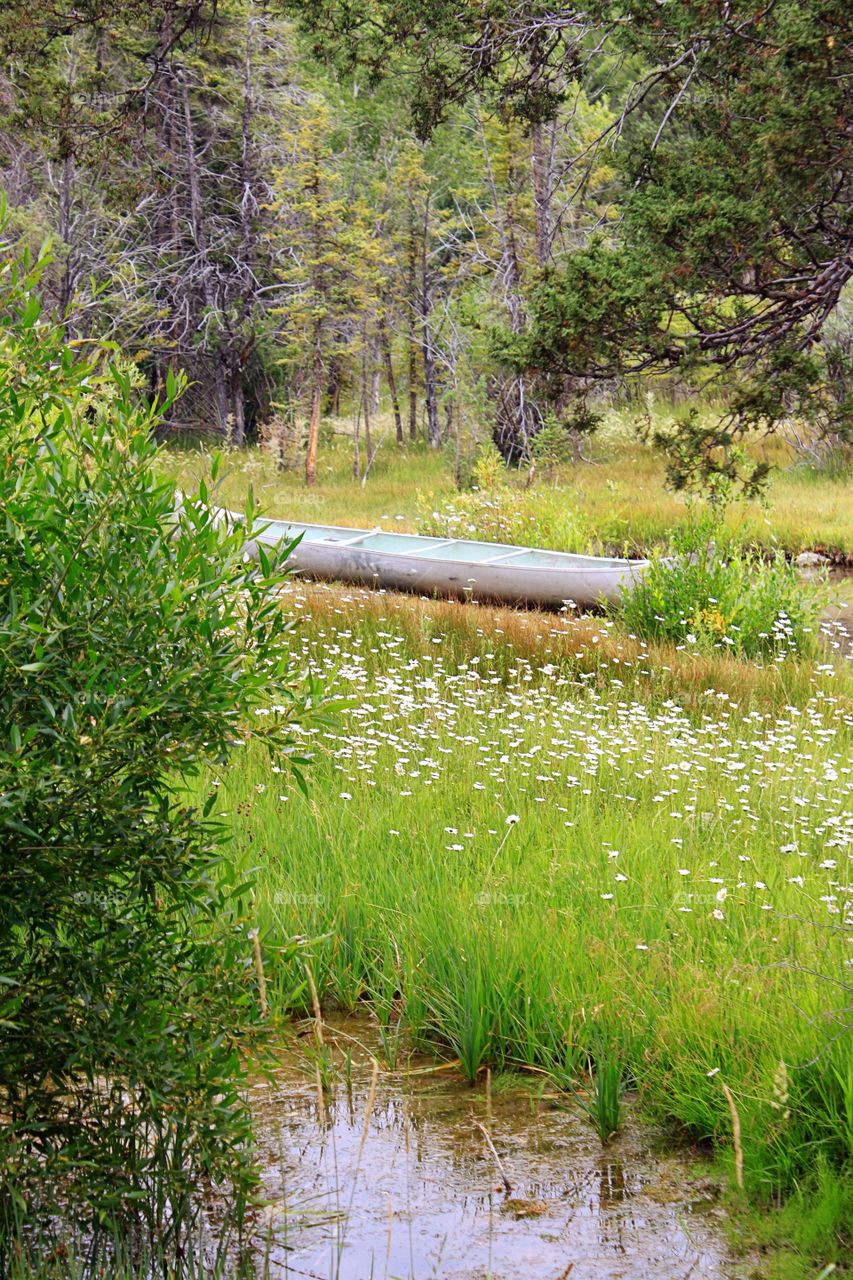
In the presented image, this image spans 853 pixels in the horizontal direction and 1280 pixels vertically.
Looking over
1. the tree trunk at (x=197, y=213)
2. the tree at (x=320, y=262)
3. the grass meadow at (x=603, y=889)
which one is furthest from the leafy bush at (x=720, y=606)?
the tree trunk at (x=197, y=213)

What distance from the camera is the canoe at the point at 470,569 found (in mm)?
11594

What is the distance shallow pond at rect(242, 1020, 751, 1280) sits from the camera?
129 inches

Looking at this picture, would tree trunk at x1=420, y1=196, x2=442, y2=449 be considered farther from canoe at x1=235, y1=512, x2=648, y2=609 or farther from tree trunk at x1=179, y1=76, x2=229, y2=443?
canoe at x1=235, y1=512, x2=648, y2=609

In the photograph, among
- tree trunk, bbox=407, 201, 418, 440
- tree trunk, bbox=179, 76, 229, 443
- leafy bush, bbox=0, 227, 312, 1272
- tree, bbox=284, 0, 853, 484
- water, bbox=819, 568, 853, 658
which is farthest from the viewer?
tree trunk, bbox=407, 201, 418, 440

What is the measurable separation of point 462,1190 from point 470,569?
8.95m

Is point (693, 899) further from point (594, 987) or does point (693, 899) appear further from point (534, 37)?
point (534, 37)

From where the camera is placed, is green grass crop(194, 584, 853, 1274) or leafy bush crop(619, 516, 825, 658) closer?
green grass crop(194, 584, 853, 1274)

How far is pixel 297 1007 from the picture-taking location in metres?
4.84

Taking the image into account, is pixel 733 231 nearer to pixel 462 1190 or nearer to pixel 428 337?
pixel 462 1190

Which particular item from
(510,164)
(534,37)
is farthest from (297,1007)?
(510,164)

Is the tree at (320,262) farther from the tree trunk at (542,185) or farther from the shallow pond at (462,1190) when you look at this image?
the shallow pond at (462,1190)

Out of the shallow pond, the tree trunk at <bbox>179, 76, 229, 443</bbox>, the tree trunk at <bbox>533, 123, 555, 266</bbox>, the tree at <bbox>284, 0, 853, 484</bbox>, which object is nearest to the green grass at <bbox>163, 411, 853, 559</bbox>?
the tree trunk at <bbox>179, 76, 229, 443</bbox>

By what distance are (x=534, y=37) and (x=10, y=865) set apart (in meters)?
7.67

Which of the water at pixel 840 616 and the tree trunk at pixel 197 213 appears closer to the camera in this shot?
the water at pixel 840 616
